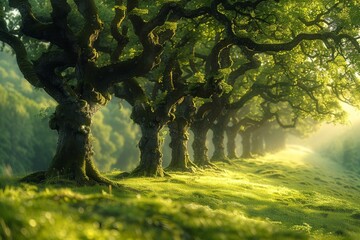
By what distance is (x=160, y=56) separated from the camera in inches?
1265

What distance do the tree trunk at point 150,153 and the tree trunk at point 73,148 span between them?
8.79m

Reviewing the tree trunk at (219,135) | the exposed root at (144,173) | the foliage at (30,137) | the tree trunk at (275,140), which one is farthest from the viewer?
the tree trunk at (275,140)

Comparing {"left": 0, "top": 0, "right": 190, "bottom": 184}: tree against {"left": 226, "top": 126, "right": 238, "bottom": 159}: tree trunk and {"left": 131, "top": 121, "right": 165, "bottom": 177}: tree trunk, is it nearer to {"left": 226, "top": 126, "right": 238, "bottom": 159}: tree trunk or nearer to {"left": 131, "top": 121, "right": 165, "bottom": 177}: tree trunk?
{"left": 131, "top": 121, "right": 165, "bottom": 177}: tree trunk

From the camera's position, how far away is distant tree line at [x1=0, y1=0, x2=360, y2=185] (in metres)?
21.7

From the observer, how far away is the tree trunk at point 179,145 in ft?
122

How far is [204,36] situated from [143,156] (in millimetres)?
10461

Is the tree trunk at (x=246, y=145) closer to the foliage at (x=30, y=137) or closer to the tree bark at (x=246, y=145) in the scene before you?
the tree bark at (x=246, y=145)

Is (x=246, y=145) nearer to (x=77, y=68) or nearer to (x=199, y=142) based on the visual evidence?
(x=199, y=142)

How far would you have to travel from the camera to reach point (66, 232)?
6.87 meters

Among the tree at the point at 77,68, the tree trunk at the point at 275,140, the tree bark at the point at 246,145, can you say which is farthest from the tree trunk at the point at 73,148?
the tree trunk at the point at 275,140

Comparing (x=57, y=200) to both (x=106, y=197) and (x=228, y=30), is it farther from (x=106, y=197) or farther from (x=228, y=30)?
(x=228, y=30)

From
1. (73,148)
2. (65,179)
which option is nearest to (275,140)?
(73,148)

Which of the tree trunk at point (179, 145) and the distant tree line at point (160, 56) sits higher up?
the distant tree line at point (160, 56)

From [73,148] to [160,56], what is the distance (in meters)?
13.4
